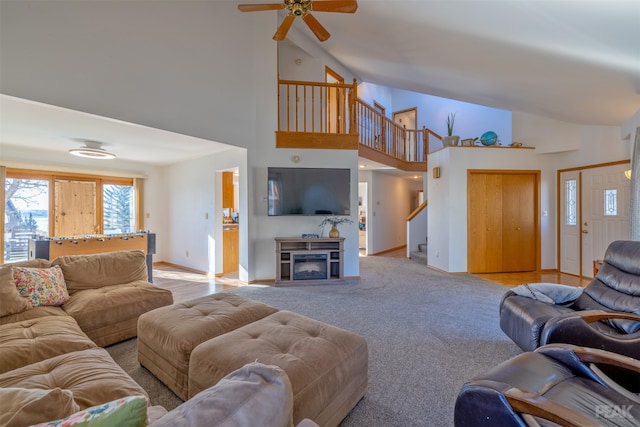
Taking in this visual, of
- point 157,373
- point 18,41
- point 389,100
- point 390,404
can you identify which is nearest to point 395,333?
point 390,404

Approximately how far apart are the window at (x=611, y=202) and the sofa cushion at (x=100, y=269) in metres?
6.95

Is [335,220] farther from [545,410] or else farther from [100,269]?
[545,410]

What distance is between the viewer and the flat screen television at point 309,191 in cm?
469

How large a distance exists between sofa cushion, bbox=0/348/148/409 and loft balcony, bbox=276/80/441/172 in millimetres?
3874

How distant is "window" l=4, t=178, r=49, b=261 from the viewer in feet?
14.9

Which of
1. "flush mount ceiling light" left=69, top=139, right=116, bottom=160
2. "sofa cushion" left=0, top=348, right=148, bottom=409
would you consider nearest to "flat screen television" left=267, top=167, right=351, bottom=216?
"flush mount ceiling light" left=69, top=139, right=116, bottom=160

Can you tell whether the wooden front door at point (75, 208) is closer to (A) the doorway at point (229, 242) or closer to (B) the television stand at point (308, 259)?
(A) the doorway at point (229, 242)

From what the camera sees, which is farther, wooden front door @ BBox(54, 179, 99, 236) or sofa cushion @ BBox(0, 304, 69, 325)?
wooden front door @ BBox(54, 179, 99, 236)

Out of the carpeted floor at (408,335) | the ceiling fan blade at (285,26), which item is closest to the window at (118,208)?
the carpeted floor at (408,335)

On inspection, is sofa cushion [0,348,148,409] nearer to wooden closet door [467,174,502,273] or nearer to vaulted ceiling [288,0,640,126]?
vaulted ceiling [288,0,640,126]

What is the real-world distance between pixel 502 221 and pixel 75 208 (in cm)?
820

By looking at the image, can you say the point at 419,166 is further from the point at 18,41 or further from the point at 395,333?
the point at 18,41

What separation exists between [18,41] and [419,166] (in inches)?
291

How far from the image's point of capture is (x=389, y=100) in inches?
369
